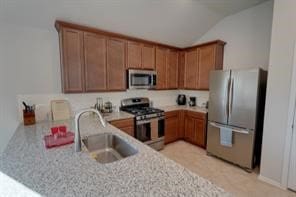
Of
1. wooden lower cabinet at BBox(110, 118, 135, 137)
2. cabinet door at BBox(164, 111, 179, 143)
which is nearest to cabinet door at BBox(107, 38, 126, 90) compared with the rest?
wooden lower cabinet at BBox(110, 118, 135, 137)

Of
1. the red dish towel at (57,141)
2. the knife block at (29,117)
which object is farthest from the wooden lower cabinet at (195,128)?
the knife block at (29,117)

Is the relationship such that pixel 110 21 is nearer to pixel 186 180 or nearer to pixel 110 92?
pixel 110 92

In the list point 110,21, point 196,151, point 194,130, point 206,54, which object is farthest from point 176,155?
point 110,21

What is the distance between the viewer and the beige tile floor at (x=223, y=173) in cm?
229

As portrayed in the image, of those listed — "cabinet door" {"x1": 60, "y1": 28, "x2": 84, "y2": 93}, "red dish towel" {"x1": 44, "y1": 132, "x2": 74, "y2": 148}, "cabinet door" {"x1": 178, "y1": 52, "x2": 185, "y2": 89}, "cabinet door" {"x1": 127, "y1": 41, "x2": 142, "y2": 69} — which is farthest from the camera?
"cabinet door" {"x1": 178, "y1": 52, "x2": 185, "y2": 89}

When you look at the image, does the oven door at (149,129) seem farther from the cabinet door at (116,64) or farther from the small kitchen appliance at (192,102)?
the small kitchen appliance at (192,102)

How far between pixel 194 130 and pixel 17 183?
339 centimetres

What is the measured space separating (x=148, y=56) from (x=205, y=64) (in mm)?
1363

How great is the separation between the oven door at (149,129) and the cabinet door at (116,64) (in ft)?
2.78

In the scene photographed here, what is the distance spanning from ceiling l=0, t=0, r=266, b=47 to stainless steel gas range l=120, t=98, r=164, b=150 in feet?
4.98

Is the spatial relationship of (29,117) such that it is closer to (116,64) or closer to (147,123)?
(116,64)

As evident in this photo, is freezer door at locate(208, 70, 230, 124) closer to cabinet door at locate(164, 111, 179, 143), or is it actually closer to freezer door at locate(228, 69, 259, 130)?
freezer door at locate(228, 69, 259, 130)

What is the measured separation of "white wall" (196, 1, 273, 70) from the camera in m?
3.09

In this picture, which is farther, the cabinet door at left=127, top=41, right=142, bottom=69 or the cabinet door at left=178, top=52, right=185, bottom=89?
the cabinet door at left=178, top=52, right=185, bottom=89
